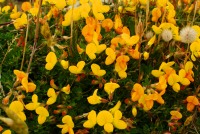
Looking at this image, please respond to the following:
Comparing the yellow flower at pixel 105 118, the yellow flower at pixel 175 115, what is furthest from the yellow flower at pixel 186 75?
the yellow flower at pixel 105 118

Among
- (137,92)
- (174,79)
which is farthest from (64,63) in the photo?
(174,79)

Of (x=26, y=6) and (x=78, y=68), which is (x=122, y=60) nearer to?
(x=78, y=68)

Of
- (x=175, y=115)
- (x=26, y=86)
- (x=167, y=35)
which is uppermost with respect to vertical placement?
(x=167, y=35)

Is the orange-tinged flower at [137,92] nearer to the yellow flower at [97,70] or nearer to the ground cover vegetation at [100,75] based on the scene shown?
the ground cover vegetation at [100,75]

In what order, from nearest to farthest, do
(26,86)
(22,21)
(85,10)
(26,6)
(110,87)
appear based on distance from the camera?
(26,86)
(110,87)
(85,10)
(22,21)
(26,6)

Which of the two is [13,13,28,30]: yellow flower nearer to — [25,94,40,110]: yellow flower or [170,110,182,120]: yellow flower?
[25,94,40,110]: yellow flower

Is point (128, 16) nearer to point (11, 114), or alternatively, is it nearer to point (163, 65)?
point (163, 65)

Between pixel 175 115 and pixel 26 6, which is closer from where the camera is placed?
pixel 175 115
